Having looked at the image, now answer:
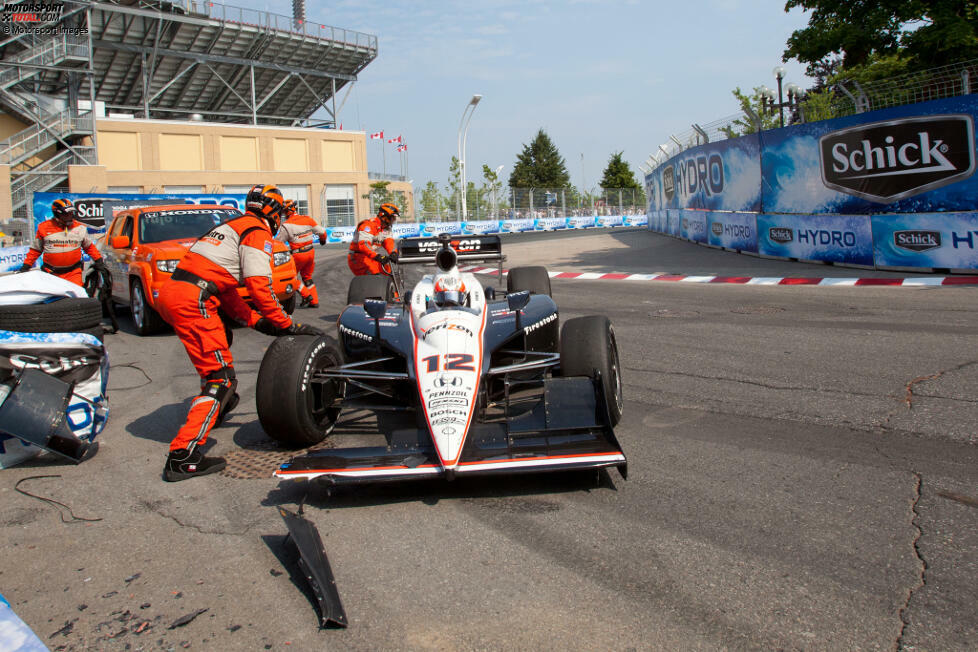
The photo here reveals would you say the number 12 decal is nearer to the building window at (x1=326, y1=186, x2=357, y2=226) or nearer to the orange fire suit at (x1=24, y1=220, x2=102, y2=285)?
the orange fire suit at (x1=24, y1=220, x2=102, y2=285)

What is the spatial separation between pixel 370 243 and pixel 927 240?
8838 mm

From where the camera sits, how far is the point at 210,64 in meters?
50.1

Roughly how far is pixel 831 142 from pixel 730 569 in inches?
527

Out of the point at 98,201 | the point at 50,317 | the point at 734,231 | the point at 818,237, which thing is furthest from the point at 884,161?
the point at 98,201

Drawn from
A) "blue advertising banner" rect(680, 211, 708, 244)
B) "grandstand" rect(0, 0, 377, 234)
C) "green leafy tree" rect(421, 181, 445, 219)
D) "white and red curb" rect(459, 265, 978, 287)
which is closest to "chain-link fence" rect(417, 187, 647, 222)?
"green leafy tree" rect(421, 181, 445, 219)

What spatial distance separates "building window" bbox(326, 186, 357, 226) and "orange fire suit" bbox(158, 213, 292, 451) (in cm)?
4885

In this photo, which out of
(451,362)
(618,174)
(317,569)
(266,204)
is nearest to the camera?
(317,569)

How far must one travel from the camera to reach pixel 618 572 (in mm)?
3227

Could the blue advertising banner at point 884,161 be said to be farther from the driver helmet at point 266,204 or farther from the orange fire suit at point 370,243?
the driver helmet at point 266,204

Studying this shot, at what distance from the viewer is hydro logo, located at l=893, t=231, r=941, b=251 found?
496 inches

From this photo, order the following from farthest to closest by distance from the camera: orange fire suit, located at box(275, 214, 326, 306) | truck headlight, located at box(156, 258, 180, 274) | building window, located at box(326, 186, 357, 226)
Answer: building window, located at box(326, 186, 357, 226), orange fire suit, located at box(275, 214, 326, 306), truck headlight, located at box(156, 258, 180, 274)

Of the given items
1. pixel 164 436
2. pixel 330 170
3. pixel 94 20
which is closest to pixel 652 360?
pixel 164 436

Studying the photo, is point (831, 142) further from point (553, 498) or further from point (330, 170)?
point (330, 170)

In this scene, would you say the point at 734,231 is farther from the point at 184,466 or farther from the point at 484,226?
the point at 484,226
